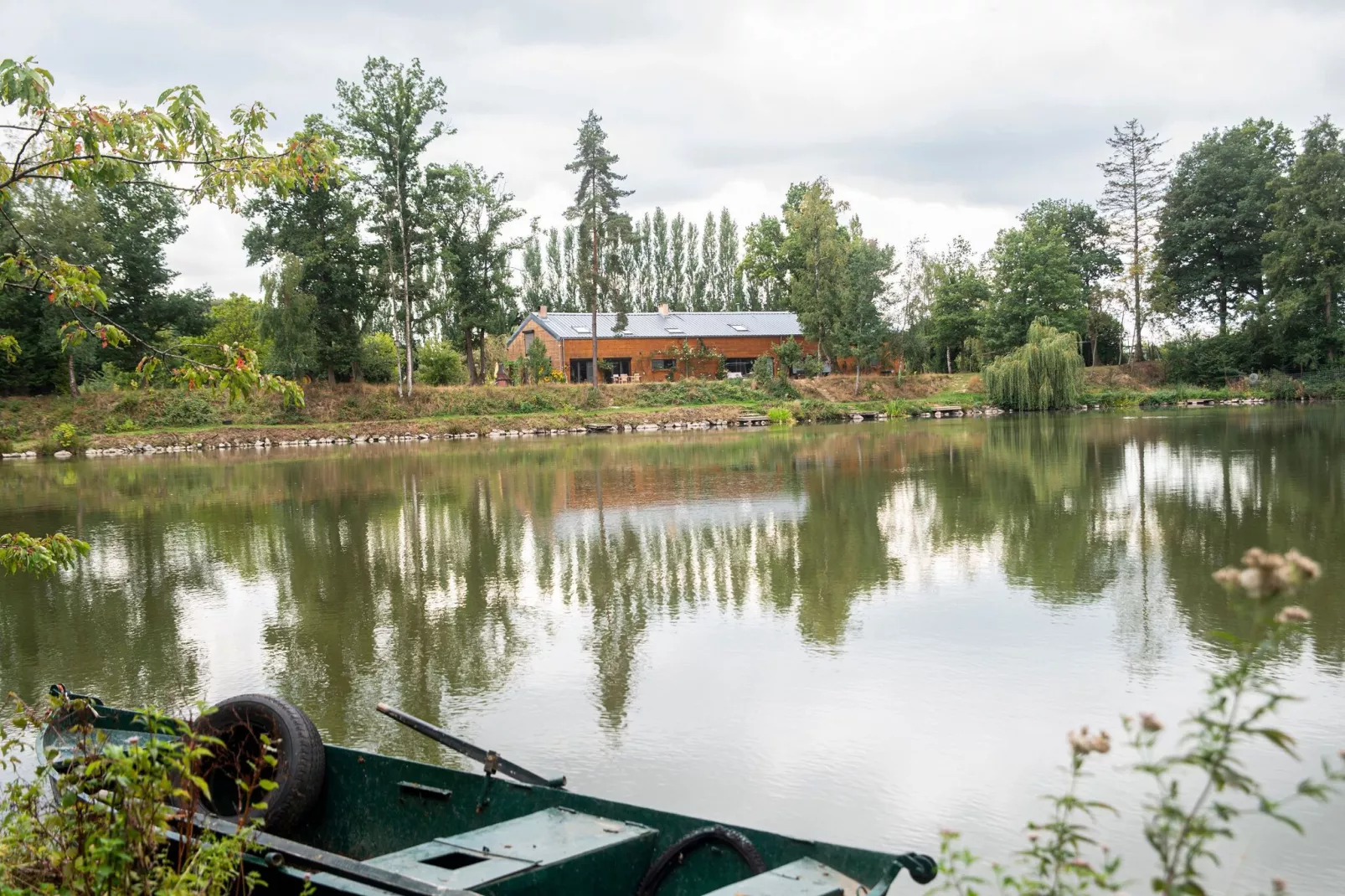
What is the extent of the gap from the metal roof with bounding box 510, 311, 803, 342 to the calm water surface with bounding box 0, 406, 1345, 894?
124 ft

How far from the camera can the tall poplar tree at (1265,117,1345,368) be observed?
50688 millimetres

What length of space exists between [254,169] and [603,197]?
150 ft

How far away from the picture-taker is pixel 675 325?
62562 mm

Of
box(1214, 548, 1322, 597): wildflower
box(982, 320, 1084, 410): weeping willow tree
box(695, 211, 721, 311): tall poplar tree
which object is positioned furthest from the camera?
box(695, 211, 721, 311): tall poplar tree

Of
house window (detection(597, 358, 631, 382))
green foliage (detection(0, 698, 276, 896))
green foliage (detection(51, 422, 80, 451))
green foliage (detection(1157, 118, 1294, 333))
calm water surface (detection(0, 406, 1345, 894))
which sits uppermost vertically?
green foliage (detection(1157, 118, 1294, 333))

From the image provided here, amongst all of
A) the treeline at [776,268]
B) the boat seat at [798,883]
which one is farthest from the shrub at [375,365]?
the boat seat at [798,883]

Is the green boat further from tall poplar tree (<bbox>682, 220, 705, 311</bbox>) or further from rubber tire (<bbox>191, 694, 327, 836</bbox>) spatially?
tall poplar tree (<bbox>682, 220, 705, 311</bbox>)

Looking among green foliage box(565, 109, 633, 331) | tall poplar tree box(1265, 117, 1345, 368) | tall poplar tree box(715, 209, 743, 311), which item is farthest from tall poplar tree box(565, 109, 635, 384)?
tall poplar tree box(715, 209, 743, 311)

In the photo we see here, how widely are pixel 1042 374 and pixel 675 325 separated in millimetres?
22677

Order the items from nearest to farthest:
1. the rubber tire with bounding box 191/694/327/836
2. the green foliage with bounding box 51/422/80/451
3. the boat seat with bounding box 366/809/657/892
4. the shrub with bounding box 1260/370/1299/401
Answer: the boat seat with bounding box 366/809/657/892 → the rubber tire with bounding box 191/694/327/836 → the green foliage with bounding box 51/422/80/451 → the shrub with bounding box 1260/370/1299/401

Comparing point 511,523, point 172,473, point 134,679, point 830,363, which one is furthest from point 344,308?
point 134,679

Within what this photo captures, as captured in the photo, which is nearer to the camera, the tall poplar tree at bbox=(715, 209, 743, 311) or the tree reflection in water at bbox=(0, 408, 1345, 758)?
the tree reflection in water at bbox=(0, 408, 1345, 758)

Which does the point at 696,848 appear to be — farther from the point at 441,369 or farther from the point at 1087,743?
the point at 441,369

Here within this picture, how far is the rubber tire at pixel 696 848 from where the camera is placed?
12.5 ft
